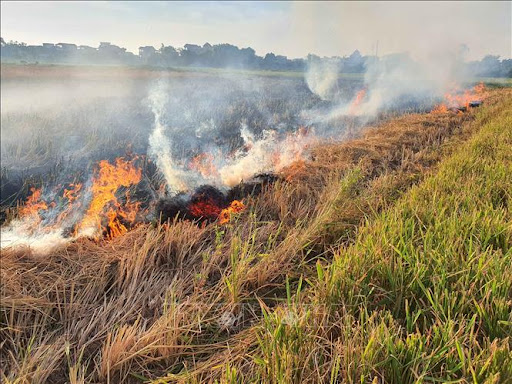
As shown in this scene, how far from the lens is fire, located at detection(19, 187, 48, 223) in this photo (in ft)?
15.8

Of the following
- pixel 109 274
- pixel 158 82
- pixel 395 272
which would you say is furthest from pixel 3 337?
pixel 158 82

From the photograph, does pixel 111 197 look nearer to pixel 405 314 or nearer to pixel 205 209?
pixel 205 209

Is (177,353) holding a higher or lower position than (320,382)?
lower

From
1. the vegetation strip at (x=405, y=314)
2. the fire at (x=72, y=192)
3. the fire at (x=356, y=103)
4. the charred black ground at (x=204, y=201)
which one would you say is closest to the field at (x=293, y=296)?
the vegetation strip at (x=405, y=314)

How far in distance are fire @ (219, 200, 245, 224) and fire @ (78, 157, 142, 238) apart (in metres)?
1.03

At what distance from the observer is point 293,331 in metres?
1.76

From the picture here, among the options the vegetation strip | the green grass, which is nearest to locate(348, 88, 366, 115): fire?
the green grass

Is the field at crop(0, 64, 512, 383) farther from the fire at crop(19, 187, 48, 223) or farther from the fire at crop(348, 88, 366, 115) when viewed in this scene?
the fire at crop(348, 88, 366, 115)

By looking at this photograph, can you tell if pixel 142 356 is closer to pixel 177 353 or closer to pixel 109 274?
pixel 177 353

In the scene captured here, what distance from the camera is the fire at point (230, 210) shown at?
378 cm

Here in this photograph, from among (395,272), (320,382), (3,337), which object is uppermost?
(395,272)

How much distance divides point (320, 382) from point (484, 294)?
100 centimetres

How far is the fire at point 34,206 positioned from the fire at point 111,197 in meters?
0.64

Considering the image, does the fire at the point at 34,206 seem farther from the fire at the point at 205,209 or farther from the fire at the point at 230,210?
the fire at the point at 230,210
